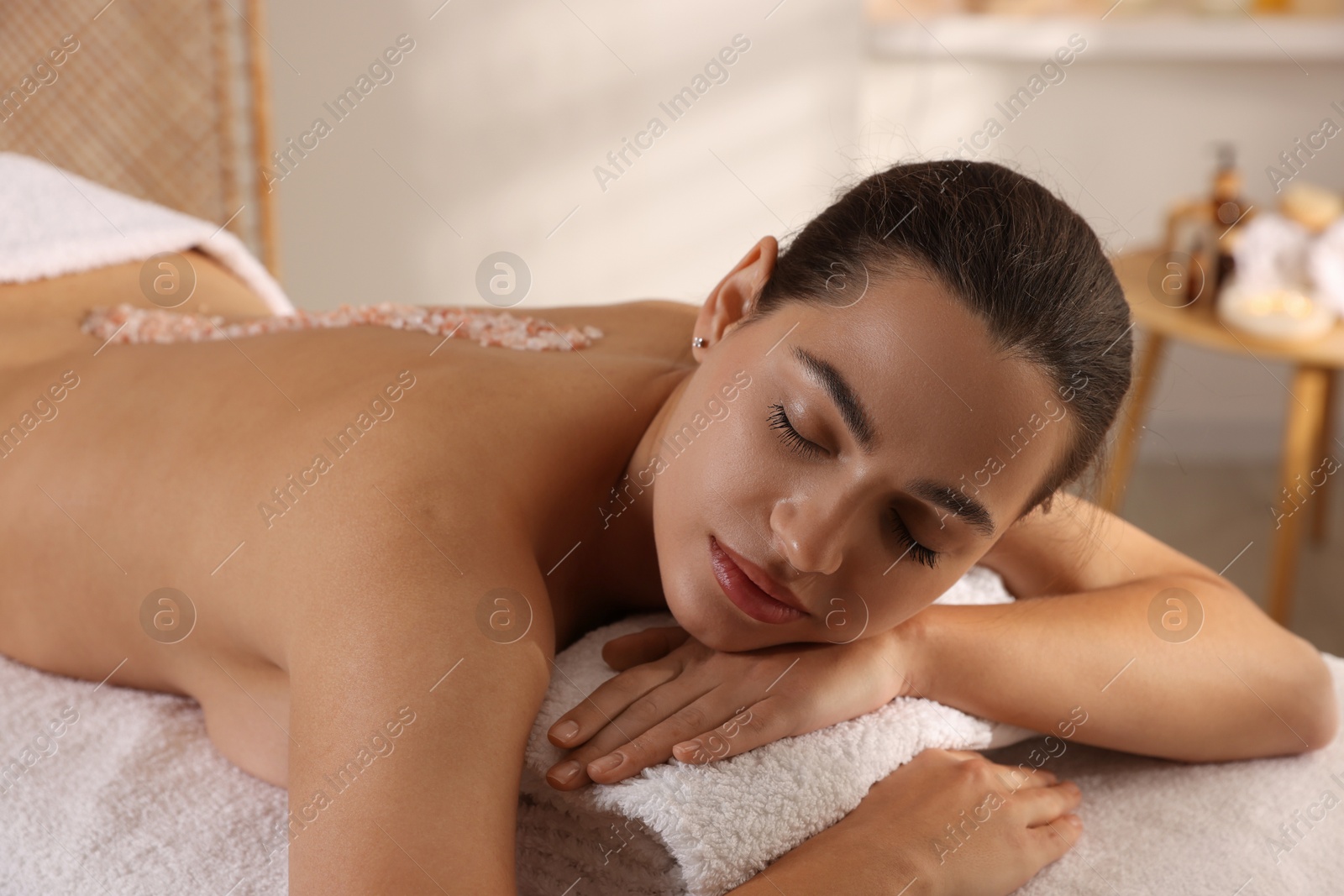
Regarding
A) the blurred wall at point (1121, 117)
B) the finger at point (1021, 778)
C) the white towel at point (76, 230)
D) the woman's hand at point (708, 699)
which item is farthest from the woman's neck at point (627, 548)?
the blurred wall at point (1121, 117)

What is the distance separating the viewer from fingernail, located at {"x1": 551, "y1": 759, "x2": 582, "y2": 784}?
30.5 inches

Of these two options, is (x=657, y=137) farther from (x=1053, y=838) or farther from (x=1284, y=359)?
(x=1053, y=838)

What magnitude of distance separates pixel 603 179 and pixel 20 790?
A: 232cm

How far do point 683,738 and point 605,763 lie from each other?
0.21 ft

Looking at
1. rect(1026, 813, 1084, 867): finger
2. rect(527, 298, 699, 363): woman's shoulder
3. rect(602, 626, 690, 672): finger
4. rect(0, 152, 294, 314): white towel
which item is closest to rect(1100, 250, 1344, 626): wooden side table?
rect(527, 298, 699, 363): woman's shoulder

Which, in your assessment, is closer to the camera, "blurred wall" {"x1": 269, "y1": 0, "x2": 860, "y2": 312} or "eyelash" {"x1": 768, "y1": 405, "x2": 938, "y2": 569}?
"eyelash" {"x1": 768, "y1": 405, "x2": 938, "y2": 569}

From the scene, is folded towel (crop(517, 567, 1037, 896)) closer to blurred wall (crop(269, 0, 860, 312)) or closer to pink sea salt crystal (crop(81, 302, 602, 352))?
pink sea salt crystal (crop(81, 302, 602, 352))

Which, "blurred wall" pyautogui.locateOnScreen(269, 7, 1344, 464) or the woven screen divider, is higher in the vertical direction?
the woven screen divider

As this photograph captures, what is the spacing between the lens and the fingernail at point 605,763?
0.77 meters

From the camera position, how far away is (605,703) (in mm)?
824

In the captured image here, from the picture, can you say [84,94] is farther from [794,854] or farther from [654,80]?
[794,854]

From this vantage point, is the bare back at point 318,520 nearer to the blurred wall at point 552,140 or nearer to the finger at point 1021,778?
the finger at point 1021,778

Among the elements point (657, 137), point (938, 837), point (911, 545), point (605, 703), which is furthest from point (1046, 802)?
point (657, 137)

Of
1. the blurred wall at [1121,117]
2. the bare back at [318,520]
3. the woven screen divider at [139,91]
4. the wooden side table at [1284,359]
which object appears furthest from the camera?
the blurred wall at [1121,117]
